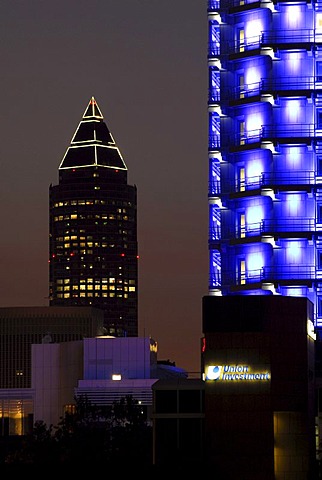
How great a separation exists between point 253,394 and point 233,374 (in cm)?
218

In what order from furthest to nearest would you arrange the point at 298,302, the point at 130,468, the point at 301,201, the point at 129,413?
the point at 129,413 → the point at 301,201 → the point at 298,302 → the point at 130,468

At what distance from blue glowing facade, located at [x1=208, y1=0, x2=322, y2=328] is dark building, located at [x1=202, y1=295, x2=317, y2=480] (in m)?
32.1

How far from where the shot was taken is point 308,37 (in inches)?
6959

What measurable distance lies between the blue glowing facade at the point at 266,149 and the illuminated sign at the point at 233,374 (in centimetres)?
3374

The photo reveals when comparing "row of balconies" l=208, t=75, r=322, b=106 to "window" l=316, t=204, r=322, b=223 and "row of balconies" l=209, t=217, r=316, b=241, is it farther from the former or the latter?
"row of balconies" l=209, t=217, r=316, b=241

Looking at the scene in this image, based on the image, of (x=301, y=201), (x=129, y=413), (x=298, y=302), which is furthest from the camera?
(x=129, y=413)

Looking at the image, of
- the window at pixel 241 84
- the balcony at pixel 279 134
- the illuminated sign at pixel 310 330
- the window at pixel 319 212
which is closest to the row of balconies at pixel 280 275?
the window at pixel 319 212

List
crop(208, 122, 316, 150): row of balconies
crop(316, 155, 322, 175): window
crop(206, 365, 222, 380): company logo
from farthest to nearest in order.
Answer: crop(316, 155, 322, 175): window
crop(208, 122, 316, 150): row of balconies
crop(206, 365, 222, 380): company logo

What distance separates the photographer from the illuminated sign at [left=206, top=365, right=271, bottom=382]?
5344 inches

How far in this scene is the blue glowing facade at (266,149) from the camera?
564 ft

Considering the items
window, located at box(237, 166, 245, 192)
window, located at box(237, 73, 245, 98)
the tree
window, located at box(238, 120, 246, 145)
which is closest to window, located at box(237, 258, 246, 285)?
window, located at box(237, 166, 245, 192)

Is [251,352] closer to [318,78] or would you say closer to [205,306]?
[205,306]

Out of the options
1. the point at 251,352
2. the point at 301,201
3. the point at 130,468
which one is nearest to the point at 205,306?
the point at 251,352

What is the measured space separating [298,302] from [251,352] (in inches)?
286
